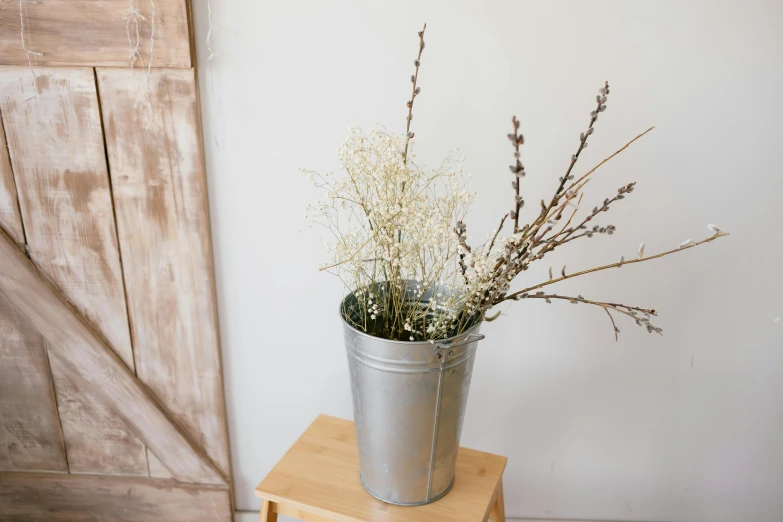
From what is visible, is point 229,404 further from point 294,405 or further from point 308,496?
point 308,496

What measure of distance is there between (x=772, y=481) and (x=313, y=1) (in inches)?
71.4

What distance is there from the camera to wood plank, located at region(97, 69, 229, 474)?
146 cm

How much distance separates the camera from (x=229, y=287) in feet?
5.39

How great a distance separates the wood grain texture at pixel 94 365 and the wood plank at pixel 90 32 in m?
0.50

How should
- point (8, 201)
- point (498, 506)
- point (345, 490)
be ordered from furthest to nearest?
point (8, 201) < point (498, 506) < point (345, 490)

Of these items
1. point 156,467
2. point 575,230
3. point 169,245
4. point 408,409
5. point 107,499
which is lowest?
point 107,499

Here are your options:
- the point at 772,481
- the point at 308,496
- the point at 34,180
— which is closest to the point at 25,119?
the point at 34,180

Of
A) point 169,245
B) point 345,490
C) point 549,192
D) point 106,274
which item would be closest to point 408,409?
point 345,490

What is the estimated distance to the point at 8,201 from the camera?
1.55 meters

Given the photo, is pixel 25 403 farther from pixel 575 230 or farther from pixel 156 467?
pixel 575 230

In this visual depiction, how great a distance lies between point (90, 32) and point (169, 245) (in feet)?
1.73

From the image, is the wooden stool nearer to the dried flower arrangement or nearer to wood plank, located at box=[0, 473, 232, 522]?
the dried flower arrangement

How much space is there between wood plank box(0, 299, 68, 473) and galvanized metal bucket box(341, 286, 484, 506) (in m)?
1.02

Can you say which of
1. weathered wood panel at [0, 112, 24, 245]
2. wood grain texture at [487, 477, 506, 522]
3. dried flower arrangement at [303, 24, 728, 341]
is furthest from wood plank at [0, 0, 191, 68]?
wood grain texture at [487, 477, 506, 522]
